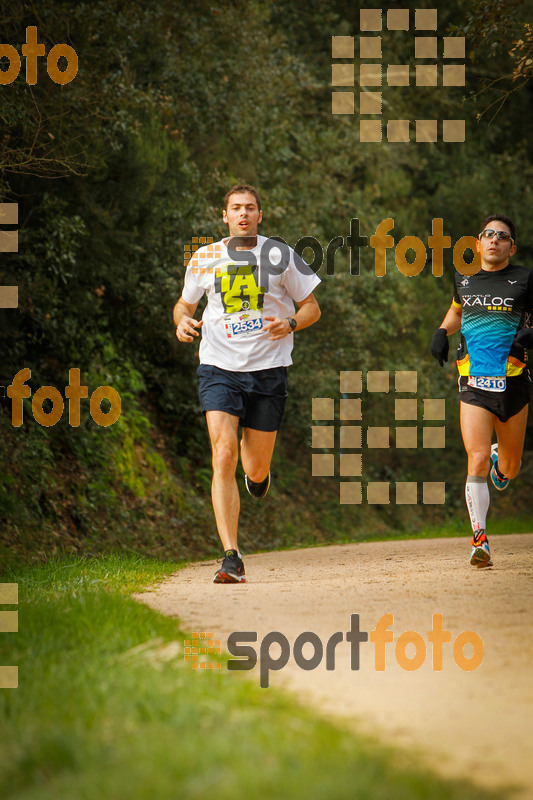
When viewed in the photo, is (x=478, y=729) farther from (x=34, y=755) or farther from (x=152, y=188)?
(x=152, y=188)

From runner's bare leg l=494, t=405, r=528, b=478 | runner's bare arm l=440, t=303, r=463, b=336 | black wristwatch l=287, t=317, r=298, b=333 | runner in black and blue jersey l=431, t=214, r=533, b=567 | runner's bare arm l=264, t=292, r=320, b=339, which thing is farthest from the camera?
runner's bare arm l=440, t=303, r=463, b=336

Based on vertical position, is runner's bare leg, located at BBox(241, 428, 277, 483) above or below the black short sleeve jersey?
below

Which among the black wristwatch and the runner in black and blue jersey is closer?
the black wristwatch

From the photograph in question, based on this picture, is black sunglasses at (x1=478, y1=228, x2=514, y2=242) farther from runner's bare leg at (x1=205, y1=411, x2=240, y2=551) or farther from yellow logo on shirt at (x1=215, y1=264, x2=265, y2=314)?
runner's bare leg at (x1=205, y1=411, x2=240, y2=551)

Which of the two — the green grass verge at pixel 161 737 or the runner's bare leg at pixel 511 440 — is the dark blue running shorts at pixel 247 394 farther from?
the green grass verge at pixel 161 737

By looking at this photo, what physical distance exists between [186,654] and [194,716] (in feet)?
3.08

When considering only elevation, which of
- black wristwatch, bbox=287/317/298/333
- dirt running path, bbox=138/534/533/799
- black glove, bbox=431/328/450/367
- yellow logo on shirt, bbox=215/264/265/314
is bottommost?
dirt running path, bbox=138/534/533/799

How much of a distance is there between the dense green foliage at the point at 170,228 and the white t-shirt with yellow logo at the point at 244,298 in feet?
7.90

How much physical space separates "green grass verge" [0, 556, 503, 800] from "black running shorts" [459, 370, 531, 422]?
3.69m

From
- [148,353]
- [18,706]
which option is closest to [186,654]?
[18,706]

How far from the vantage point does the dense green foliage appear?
33.7ft

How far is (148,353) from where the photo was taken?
14172mm

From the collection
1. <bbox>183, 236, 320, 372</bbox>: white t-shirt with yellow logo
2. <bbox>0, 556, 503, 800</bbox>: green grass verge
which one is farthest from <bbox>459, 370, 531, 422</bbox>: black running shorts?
<bbox>0, 556, 503, 800</bbox>: green grass verge

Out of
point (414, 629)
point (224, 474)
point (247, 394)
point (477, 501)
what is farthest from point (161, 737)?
point (477, 501)
